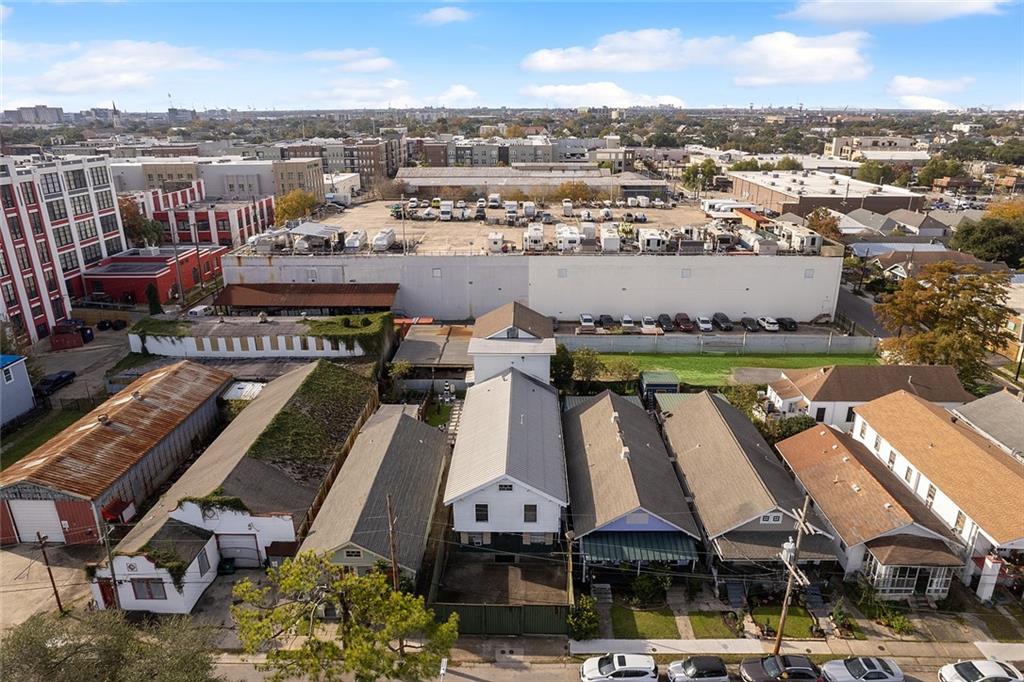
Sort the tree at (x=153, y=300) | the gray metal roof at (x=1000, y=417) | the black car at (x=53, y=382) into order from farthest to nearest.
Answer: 1. the tree at (x=153, y=300)
2. the black car at (x=53, y=382)
3. the gray metal roof at (x=1000, y=417)

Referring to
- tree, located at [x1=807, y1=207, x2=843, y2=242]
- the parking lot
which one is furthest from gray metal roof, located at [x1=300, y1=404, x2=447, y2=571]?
tree, located at [x1=807, y1=207, x2=843, y2=242]

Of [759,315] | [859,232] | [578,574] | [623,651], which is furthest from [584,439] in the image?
[859,232]

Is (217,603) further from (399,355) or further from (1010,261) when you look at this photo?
(1010,261)

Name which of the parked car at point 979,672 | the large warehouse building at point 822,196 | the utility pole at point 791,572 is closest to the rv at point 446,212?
the large warehouse building at point 822,196

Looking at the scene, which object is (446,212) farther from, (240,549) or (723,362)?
(240,549)

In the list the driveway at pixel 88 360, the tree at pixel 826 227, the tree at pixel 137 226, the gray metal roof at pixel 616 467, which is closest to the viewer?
the gray metal roof at pixel 616 467

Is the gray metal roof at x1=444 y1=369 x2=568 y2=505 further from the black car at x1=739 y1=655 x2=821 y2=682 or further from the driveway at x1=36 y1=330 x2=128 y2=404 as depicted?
the driveway at x1=36 y1=330 x2=128 y2=404

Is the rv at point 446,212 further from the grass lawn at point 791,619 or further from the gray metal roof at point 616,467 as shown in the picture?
the grass lawn at point 791,619
